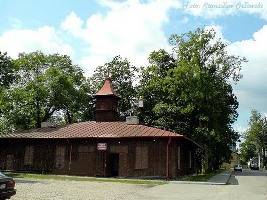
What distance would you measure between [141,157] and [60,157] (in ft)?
24.7

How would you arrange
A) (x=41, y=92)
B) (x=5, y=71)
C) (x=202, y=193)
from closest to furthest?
(x=202, y=193)
(x=5, y=71)
(x=41, y=92)

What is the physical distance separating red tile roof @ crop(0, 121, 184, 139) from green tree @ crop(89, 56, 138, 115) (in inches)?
756

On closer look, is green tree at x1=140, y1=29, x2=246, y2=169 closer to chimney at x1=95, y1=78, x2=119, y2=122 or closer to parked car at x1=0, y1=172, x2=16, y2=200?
chimney at x1=95, y1=78, x2=119, y2=122

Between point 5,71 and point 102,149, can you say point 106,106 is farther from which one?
point 5,71

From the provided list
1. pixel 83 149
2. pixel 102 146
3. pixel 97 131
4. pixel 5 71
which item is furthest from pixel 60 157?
pixel 5 71

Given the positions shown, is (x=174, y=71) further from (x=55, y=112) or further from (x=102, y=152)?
(x=55, y=112)

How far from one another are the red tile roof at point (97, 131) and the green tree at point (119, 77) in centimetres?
1921

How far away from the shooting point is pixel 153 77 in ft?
175

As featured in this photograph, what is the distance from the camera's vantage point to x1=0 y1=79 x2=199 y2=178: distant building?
34.4 m

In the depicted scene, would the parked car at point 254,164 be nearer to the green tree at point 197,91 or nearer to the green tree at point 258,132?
the green tree at point 258,132

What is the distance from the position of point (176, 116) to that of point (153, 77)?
690cm

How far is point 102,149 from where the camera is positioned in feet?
109

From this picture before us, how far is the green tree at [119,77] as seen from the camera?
59.3 meters

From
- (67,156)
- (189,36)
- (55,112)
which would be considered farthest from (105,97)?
(55,112)
